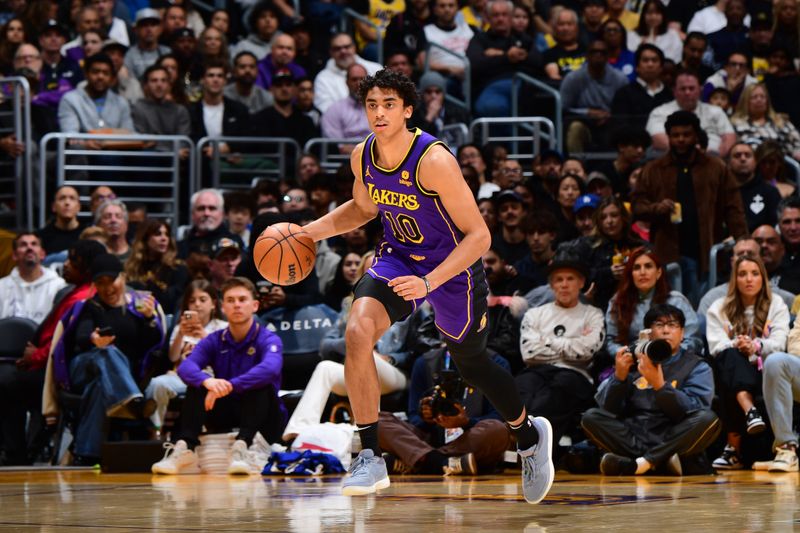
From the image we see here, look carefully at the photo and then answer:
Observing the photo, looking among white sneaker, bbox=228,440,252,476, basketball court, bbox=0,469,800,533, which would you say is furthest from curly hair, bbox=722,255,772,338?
white sneaker, bbox=228,440,252,476

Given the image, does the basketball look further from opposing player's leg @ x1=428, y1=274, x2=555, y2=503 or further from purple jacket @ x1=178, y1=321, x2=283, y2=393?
purple jacket @ x1=178, y1=321, x2=283, y2=393

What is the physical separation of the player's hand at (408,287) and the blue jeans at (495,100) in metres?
9.19

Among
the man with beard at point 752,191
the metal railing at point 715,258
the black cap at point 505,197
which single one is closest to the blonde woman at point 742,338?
the metal railing at point 715,258

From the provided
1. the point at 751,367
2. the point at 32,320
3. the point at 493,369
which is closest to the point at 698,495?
the point at 493,369

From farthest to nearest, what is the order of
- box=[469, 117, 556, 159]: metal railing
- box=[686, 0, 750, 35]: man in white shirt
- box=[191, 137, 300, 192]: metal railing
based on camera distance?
box=[686, 0, 750, 35]: man in white shirt
box=[469, 117, 556, 159]: metal railing
box=[191, 137, 300, 192]: metal railing

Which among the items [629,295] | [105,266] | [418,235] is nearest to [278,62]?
[105,266]

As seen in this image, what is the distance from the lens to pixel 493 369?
6410 mm

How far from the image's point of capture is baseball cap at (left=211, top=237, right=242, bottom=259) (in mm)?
11125

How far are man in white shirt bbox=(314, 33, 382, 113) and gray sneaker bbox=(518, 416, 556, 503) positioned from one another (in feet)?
28.5

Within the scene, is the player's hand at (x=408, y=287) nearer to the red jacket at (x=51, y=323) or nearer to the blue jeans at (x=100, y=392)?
the blue jeans at (x=100, y=392)

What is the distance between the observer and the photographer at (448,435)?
29.3ft

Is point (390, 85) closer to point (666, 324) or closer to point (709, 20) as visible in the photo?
point (666, 324)

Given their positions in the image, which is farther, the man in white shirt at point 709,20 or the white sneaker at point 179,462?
the man in white shirt at point 709,20

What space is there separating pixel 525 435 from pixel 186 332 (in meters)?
4.27
